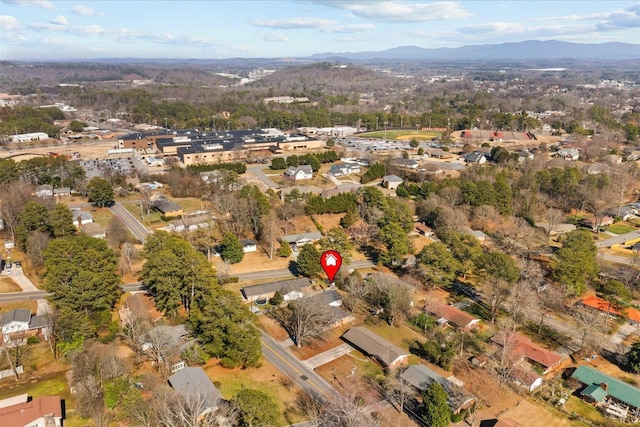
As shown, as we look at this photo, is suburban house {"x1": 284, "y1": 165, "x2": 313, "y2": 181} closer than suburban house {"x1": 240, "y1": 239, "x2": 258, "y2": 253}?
No

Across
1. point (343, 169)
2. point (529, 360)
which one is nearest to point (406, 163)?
point (343, 169)

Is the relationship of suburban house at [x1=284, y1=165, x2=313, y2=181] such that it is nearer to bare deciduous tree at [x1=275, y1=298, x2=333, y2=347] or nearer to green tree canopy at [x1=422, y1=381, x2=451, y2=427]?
bare deciduous tree at [x1=275, y1=298, x2=333, y2=347]

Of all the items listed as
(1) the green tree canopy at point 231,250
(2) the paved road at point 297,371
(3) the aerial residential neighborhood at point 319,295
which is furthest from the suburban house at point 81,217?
(2) the paved road at point 297,371

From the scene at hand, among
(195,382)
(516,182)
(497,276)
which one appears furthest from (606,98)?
(195,382)

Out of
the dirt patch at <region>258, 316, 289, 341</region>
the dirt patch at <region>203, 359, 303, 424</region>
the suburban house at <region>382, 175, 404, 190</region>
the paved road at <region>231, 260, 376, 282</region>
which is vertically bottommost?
the dirt patch at <region>258, 316, 289, 341</region>

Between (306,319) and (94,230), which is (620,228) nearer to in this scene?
(306,319)

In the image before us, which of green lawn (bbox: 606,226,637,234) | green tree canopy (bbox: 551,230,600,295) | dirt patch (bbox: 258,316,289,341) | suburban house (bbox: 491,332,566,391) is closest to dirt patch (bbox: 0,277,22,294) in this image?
dirt patch (bbox: 258,316,289,341)

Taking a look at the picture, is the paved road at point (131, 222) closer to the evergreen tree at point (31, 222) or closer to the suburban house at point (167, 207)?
the suburban house at point (167, 207)
